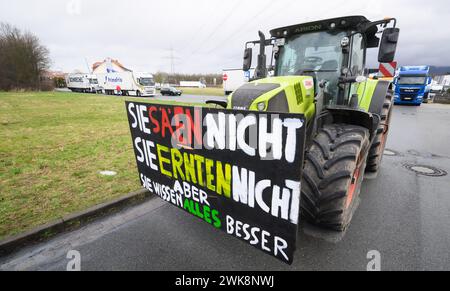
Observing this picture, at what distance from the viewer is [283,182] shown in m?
1.56

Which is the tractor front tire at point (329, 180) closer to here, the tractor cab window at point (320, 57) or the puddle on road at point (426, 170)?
the tractor cab window at point (320, 57)

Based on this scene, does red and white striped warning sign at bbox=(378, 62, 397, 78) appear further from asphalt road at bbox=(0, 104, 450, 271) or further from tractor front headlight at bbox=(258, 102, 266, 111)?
tractor front headlight at bbox=(258, 102, 266, 111)

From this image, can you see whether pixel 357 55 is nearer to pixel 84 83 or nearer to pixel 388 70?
pixel 388 70

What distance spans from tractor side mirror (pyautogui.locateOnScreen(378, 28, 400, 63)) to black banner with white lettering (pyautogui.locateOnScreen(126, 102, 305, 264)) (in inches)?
110

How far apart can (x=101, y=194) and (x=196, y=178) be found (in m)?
2.21

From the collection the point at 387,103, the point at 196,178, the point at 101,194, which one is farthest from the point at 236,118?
the point at 387,103

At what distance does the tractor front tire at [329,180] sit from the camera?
2020 mm

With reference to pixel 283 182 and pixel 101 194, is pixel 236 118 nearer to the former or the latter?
pixel 283 182

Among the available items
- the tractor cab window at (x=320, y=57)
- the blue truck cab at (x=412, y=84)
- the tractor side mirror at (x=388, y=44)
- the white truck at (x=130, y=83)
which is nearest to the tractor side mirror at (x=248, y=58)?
the tractor cab window at (x=320, y=57)

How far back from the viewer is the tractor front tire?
2020 mm

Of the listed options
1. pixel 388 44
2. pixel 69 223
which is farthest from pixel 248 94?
pixel 69 223

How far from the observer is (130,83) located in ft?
98.8

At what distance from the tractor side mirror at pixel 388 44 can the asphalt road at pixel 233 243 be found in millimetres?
2107

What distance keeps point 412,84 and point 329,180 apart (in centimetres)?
2138
